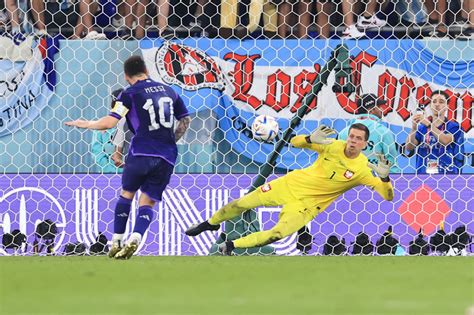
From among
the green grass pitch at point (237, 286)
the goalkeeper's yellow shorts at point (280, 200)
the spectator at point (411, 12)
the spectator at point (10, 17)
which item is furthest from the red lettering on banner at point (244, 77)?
the spectator at point (10, 17)

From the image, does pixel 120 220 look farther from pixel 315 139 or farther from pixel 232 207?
pixel 315 139

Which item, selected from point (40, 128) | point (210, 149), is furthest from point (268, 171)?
point (40, 128)

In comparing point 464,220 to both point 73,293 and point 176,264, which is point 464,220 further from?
point 73,293

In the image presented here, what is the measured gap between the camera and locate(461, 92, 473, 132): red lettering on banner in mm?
11281

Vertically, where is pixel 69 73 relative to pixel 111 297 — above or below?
above

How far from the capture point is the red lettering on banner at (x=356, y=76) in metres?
11.3

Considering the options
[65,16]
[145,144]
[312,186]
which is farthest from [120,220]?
[65,16]

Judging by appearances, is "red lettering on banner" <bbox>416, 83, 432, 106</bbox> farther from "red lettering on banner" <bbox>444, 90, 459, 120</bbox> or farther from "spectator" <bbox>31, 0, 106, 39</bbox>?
"spectator" <bbox>31, 0, 106, 39</bbox>

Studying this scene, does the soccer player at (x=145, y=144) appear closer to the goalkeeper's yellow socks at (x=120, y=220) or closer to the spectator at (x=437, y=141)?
the goalkeeper's yellow socks at (x=120, y=220)

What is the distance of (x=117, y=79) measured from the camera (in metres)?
11.4

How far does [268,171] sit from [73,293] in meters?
4.86

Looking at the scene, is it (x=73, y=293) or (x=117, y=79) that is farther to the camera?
(x=117, y=79)

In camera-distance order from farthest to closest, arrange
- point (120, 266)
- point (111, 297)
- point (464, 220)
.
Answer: point (464, 220) < point (120, 266) < point (111, 297)

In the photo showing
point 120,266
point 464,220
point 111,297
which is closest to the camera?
point 111,297
